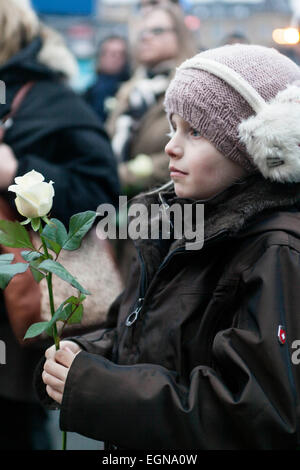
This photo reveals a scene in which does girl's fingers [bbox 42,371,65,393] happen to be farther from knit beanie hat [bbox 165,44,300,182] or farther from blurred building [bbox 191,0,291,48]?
blurred building [bbox 191,0,291,48]

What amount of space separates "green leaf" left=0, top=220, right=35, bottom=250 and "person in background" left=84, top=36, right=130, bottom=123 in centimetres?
340

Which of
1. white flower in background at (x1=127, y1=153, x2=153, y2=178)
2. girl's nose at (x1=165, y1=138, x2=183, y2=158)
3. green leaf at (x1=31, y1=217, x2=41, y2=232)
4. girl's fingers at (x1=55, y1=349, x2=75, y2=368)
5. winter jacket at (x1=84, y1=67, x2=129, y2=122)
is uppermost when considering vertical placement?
girl's nose at (x1=165, y1=138, x2=183, y2=158)

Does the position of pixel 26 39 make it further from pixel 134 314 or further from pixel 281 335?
pixel 281 335

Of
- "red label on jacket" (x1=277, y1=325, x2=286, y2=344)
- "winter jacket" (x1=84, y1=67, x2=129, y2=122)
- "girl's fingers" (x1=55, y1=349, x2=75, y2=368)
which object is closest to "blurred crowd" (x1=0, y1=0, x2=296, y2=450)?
"girl's fingers" (x1=55, y1=349, x2=75, y2=368)

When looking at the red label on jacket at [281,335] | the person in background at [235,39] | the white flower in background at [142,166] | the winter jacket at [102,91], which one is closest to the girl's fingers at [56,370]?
the red label on jacket at [281,335]

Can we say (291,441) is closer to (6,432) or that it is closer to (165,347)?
(165,347)

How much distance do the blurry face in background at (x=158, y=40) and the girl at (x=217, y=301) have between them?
1.89 meters

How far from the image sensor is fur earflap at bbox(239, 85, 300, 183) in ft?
4.44

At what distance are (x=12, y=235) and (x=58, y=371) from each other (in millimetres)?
322

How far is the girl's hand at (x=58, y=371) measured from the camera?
1.35 meters

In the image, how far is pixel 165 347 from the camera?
138 cm

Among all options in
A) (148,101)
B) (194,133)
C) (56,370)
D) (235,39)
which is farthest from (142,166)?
(56,370)
